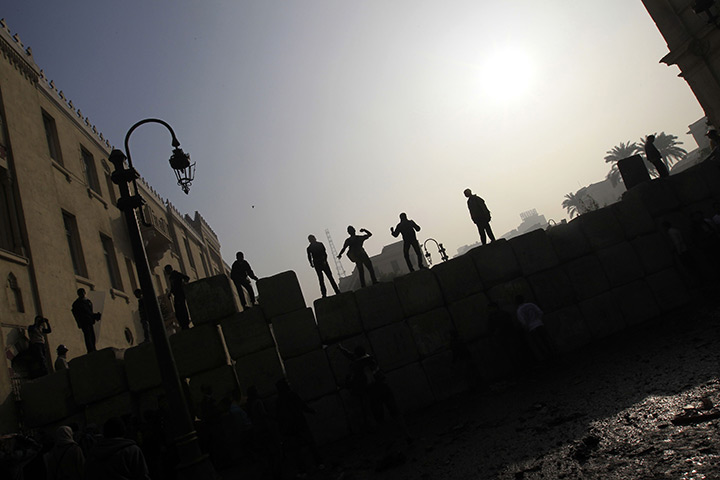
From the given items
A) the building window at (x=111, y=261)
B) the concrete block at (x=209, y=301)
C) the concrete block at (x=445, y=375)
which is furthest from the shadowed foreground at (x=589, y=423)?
the building window at (x=111, y=261)

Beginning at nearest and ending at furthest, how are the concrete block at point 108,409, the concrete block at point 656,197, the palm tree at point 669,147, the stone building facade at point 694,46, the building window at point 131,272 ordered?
1. the concrete block at point 108,409
2. the concrete block at point 656,197
3. the stone building facade at point 694,46
4. the building window at point 131,272
5. the palm tree at point 669,147

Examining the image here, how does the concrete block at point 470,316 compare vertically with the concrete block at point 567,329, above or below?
above

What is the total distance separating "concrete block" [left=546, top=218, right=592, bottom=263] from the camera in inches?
365

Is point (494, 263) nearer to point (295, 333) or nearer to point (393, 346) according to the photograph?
point (393, 346)

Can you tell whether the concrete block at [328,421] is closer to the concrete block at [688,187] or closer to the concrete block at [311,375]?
the concrete block at [311,375]

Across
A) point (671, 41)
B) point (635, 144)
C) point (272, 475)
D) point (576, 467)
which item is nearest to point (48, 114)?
point (272, 475)

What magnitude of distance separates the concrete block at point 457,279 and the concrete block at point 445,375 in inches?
46.6

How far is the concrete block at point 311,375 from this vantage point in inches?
314

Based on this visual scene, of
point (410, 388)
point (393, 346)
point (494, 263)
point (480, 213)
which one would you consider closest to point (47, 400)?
point (393, 346)

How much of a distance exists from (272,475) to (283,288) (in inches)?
128

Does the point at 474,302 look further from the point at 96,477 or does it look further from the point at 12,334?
the point at 12,334

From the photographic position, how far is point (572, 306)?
8883mm

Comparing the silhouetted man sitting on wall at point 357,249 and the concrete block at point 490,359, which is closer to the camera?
the concrete block at point 490,359

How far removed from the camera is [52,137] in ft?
47.9
